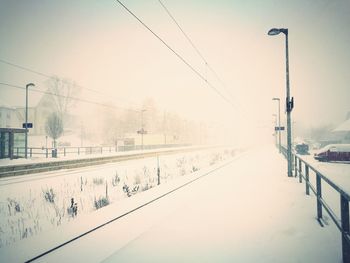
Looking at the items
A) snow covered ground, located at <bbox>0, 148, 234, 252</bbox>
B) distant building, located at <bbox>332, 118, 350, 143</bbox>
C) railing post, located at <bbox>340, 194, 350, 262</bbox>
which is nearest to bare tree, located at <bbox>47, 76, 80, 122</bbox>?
snow covered ground, located at <bbox>0, 148, 234, 252</bbox>

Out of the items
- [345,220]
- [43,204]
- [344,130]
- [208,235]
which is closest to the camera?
[345,220]

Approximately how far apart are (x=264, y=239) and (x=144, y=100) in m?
68.3

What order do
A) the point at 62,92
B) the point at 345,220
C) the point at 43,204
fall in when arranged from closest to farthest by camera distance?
1. the point at 345,220
2. the point at 43,204
3. the point at 62,92

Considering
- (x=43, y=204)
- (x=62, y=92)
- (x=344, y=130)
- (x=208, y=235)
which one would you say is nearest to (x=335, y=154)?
(x=208, y=235)

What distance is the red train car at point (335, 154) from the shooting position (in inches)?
867

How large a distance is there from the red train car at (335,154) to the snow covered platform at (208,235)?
63.5 feet

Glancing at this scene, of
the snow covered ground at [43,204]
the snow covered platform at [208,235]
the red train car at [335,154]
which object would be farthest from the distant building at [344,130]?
the snow covered platform at [208,235]

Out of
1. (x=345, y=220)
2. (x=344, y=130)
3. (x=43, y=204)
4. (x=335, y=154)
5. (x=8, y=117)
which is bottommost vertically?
(x=43, y=204)

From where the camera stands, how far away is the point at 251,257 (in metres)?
3.63

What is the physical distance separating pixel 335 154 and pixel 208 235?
2382 cm

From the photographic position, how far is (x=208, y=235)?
4.53 meters

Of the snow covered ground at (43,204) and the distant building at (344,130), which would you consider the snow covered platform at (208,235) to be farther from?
the distant building at (344,130)

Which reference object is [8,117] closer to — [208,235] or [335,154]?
[335,154]

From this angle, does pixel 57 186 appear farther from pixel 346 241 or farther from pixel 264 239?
pixel 346 241
